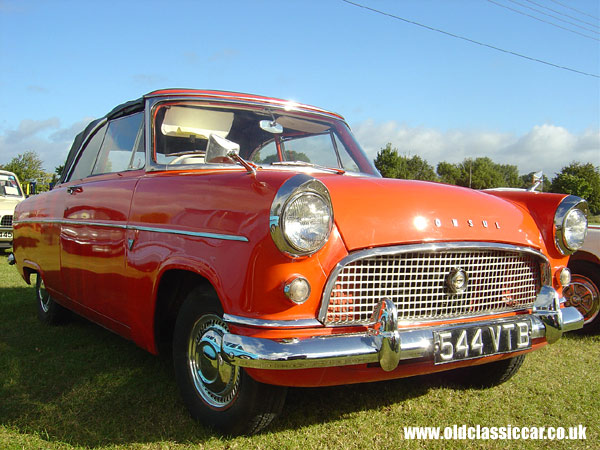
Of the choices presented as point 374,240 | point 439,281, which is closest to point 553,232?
point 439,281

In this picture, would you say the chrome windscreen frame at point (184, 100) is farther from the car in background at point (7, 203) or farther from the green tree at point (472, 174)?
the green tree at point (472, 174)

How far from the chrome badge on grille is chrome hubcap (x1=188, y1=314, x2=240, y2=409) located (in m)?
0.99

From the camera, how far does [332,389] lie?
9.31 ft

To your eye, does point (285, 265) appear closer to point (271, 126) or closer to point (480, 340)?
point (480, 340)

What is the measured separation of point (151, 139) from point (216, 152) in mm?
794

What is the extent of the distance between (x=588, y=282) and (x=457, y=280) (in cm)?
272

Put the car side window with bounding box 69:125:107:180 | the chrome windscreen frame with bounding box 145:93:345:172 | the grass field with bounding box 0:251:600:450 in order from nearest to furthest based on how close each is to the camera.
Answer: the grass field with bounding box 0:251:600:450, the chrome windscreen frame with bounding box 145:93:345:172, the car side window with bounding box 69:125:107:180

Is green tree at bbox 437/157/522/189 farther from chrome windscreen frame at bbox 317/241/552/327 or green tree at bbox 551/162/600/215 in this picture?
chrome windscreen frame at bbox 317/241/552/327

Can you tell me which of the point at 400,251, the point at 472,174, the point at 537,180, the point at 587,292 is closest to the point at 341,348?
the point at 400,251

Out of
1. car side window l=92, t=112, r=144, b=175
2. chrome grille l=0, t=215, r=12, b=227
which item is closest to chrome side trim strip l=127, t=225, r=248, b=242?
car side window l=92, t=112, r=144, b=175

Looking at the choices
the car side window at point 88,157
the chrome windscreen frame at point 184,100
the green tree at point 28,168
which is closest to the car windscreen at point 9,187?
the car side window at point 88,157

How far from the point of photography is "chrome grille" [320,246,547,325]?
2.01 metres

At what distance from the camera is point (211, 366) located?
7.34 feet

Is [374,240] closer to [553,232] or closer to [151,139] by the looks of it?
[553,232]
